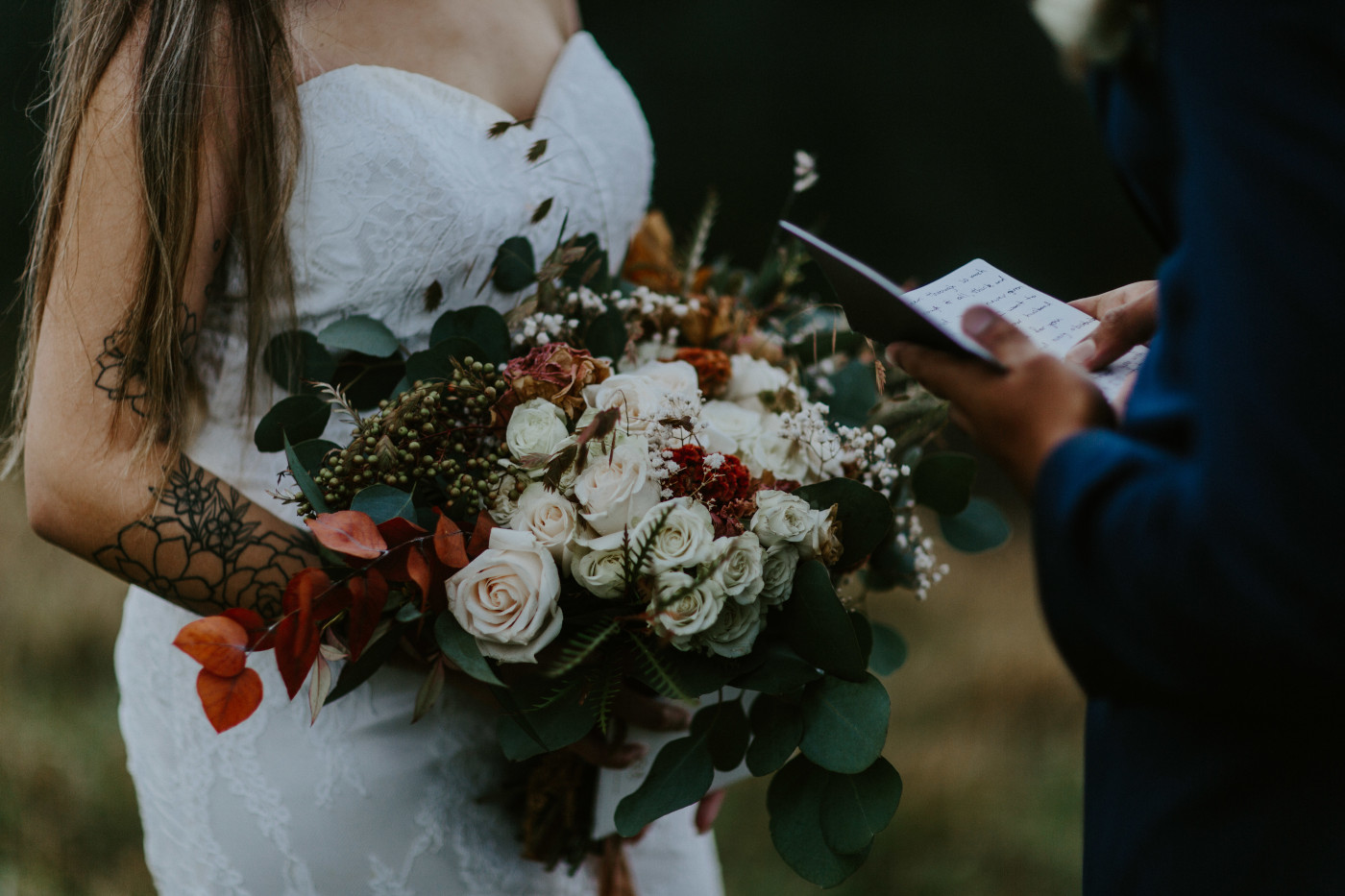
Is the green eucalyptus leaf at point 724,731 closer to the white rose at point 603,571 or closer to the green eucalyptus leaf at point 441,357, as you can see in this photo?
the white rose at point 603,571

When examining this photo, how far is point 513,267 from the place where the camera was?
1345 mm

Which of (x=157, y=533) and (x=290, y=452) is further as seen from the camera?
(x=157, y=533)

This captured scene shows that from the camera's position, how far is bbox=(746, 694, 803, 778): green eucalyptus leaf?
3.59ft

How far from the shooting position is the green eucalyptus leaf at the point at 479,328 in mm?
1249

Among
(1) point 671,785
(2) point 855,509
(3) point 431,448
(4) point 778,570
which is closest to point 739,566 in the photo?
(4) point 778,570

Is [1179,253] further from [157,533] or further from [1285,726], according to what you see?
[157,533]

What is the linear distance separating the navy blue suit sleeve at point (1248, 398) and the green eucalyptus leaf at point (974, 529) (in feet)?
2.57

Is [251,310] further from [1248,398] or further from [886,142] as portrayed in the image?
[886,142]

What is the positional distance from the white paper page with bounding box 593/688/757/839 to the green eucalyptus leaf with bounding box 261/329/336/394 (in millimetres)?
659

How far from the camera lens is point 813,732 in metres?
1.07

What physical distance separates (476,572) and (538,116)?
0.82 meters

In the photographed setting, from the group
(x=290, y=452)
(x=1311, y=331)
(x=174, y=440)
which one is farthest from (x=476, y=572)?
(x=1311, y=331)

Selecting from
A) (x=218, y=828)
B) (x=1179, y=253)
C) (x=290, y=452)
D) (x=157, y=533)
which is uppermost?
(x=1179, y=253)

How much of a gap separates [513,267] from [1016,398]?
2.66 feet
